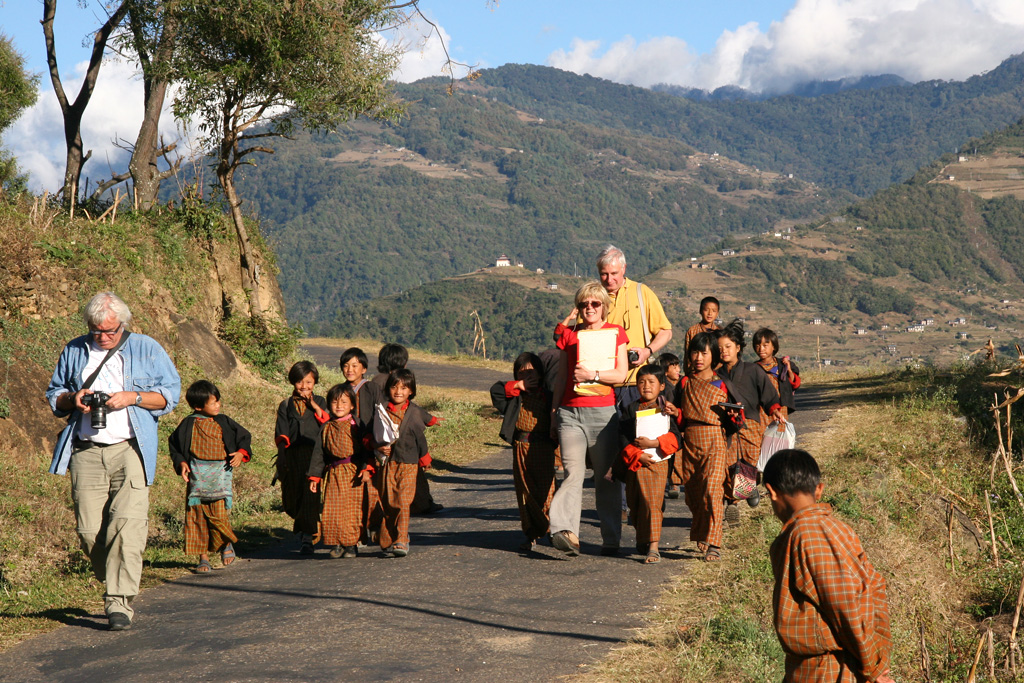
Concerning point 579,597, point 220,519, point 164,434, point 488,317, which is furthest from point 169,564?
point 488,317

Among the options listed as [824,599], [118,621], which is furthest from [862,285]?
[824,599]

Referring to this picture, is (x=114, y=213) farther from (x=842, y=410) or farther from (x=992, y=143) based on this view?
(x=992, y=143)

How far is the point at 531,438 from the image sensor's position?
7.44 m

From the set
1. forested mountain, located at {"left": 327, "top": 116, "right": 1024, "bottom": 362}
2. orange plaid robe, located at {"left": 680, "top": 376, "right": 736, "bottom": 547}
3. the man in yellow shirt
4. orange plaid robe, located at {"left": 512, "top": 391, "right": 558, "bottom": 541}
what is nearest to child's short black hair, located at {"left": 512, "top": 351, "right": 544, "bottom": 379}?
orange plaid robe, located at {"left": 512, "top": 391, "right": 558, "bottom": 541}

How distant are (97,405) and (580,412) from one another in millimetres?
3263

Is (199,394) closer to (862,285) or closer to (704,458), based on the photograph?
(704,458)

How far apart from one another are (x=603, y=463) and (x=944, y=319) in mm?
149509

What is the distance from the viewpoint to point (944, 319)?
14188 centimetres

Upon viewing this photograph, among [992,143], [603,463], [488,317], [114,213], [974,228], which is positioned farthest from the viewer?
[992,143]

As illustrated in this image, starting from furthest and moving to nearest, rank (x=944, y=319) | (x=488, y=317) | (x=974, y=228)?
(x=974, y=228)
(x=944, y=319)
(x=488, y=317)

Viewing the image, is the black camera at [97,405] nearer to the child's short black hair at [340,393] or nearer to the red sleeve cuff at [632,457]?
the child's short black hair at [340,393]

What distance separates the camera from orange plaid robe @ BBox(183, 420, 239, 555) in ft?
24.0

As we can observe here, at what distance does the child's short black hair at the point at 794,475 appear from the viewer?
3.35m

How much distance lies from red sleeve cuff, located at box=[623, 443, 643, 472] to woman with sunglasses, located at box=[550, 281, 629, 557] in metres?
0.09
